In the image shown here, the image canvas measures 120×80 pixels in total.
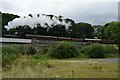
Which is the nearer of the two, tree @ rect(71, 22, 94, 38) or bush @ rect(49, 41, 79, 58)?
bush @ rect(49, 41, 79, 58)

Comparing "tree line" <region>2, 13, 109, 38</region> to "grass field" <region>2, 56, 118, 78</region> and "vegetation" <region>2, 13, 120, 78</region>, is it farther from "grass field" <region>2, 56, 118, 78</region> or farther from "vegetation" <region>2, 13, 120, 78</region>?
"grass field" <region>2, 56, 118, 78</region>

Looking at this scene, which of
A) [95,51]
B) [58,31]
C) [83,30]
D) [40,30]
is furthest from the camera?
[83,30]

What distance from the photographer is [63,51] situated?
1093 inches

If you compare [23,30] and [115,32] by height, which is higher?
[23,30]

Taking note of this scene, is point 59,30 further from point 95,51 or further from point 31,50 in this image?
point 31,50

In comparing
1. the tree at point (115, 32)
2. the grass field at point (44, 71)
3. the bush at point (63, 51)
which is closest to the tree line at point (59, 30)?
the tree at point (115, 32)

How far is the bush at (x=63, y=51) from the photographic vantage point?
91.2 feet

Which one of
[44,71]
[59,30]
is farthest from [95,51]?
[59,30]

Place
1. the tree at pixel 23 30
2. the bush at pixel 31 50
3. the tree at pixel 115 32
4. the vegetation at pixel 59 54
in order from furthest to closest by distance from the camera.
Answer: the tree at pixel 23 30, the tree at pixel 115 32, the bush at pixel 31 50, the vegetation at pixel 59 54

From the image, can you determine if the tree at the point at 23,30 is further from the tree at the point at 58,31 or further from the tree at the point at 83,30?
the tree at the point at 83,30

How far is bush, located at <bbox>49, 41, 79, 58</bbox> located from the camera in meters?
27.8

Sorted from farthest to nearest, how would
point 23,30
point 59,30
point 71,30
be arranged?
point 71,30
point 59,30
point 23,30

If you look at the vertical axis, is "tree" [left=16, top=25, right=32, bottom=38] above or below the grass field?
above

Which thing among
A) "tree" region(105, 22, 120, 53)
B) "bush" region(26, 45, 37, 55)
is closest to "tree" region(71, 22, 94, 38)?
"tree" region(105, 22, 120, 53)
